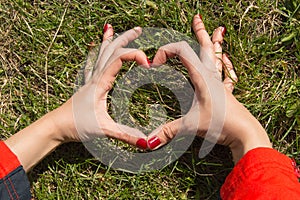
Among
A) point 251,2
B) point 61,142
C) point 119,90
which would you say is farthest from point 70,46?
point 251,2

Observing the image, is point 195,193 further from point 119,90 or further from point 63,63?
point 63,63

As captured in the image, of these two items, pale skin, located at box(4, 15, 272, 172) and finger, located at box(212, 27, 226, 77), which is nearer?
pale skin, located at box(4, 15, 272, 172)

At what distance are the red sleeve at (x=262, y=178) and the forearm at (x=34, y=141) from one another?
87 cm

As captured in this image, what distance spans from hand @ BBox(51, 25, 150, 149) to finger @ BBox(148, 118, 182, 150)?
4cm

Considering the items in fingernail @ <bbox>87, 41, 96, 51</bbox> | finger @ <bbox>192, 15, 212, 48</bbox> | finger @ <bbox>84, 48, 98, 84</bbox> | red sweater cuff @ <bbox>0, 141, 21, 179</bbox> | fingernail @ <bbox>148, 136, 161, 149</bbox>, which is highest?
finger @ <bbox>192, 15, 212, 48</bbox>

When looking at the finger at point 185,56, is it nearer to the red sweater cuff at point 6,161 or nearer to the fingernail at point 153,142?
the fingernail at point 153,142

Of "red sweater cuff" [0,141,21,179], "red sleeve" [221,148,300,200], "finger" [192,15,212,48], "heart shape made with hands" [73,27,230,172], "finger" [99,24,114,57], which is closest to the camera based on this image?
"red sleeve" [221,148,300,200]

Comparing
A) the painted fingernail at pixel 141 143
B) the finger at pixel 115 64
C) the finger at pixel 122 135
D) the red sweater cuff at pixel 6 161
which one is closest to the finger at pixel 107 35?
the finger at pixel 115 64

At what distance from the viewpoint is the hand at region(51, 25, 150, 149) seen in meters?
2.39

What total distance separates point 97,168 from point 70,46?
655 mm

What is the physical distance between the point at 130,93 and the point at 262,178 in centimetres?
85

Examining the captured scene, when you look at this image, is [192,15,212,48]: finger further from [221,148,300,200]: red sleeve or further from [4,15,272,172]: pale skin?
[221,148,300,200]: red sleeve

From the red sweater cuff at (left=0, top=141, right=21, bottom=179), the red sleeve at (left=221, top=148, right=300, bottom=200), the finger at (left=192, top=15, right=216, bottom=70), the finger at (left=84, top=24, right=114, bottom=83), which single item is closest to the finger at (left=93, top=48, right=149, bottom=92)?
the finger at (left=84, top=24, right=114, bottom=83)

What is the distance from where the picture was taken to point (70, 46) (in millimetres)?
2646
